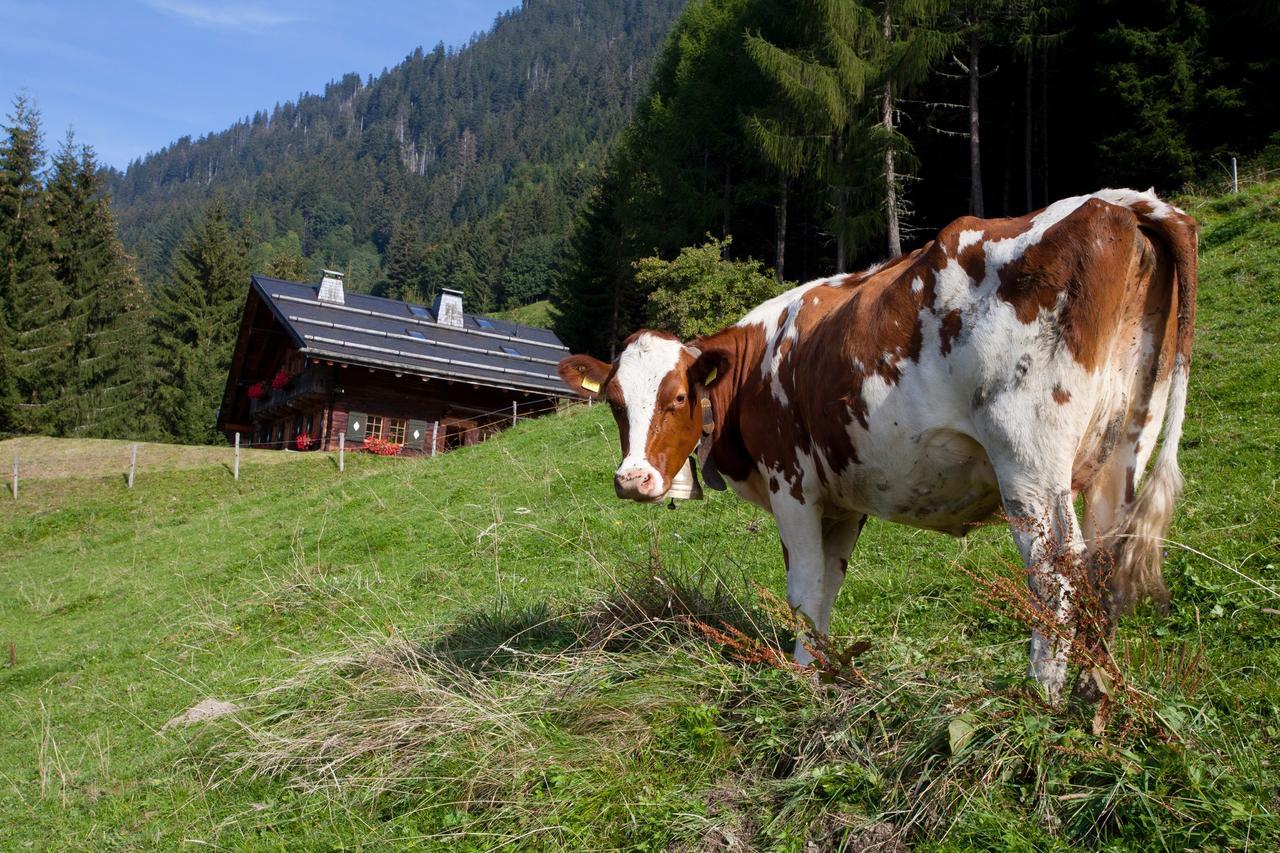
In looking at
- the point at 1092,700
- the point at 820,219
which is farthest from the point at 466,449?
the point at 1092,700

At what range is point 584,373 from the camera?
249 inches

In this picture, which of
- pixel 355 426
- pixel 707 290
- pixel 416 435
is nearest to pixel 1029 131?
pixel 707 290

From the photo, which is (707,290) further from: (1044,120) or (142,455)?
(142,455)

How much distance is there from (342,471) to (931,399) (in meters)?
24.6

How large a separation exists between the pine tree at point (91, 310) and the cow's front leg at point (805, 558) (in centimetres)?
5216

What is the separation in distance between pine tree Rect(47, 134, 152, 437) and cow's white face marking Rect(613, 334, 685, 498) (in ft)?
168

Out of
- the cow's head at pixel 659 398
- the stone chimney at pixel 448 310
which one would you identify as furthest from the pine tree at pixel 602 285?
the cow's head at pixel 659 398

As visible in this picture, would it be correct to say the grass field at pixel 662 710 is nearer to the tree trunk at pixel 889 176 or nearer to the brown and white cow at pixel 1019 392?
the brown and white cow at pixel 1019 392

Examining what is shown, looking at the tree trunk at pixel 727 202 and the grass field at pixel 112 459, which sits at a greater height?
the tree trunk at pixel 727 202

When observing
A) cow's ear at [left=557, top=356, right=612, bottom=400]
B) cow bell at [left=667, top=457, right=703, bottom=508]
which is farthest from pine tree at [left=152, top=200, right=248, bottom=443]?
cow bell at [left=667, top=457, right=703, bottom=508]

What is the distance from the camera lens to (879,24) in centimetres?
3216

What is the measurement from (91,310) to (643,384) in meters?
57.0

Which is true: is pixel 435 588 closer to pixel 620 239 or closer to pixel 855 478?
pixel 855 478

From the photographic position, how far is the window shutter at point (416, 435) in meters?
35.0
